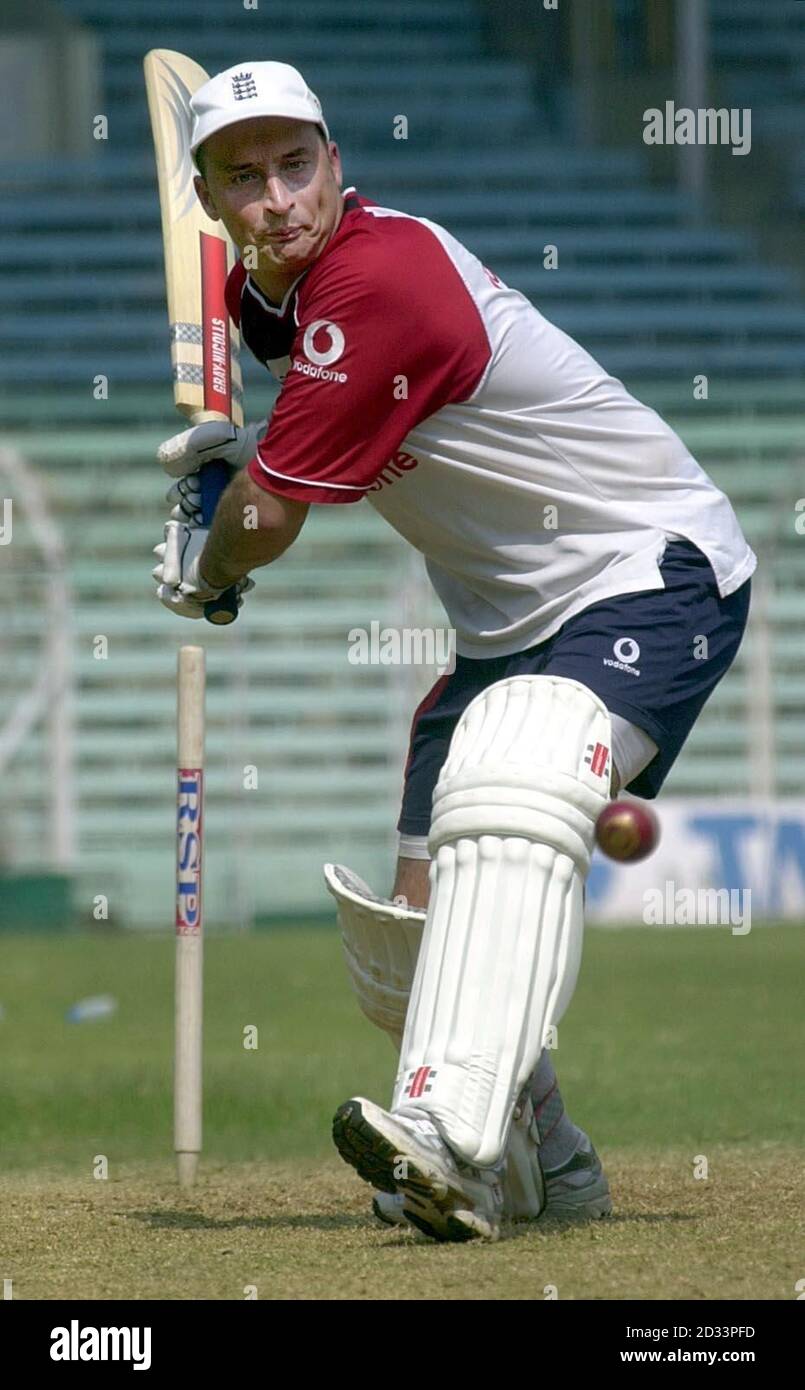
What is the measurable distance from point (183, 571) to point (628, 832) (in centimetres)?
110

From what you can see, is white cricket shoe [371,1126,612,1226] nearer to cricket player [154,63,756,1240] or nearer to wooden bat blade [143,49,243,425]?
cricket player [154,63,756,1240]

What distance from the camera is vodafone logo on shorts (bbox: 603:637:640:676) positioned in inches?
126

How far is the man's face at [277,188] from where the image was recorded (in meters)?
3.24

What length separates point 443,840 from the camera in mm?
3092

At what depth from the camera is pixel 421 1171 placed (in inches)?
112

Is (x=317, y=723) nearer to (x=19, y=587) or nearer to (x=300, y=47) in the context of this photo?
(x=19, y=587)

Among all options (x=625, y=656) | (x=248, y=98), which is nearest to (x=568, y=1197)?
(x=625, y=656)

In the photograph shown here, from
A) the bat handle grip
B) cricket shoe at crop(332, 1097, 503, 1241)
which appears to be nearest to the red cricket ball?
cricket shoe at crop(332, 1097, 503, 1241)

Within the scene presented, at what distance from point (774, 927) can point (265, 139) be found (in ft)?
28.7

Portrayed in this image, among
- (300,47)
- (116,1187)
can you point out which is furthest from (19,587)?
Result: (116,1187)

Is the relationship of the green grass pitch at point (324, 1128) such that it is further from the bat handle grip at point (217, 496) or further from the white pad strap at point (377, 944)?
the bat handle grip at point (217, 496)

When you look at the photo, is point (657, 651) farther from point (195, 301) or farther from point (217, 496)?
point (195, 301)

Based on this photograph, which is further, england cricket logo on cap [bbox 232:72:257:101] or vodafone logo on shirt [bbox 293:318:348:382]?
england cricket logo on cap [bbox 232:72:257:101]

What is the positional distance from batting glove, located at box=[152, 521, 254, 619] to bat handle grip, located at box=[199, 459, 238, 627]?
0.03 m
